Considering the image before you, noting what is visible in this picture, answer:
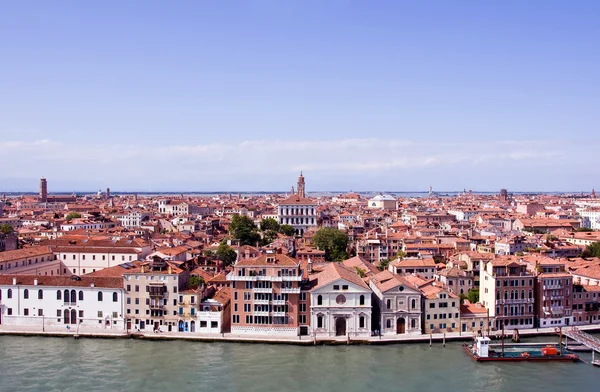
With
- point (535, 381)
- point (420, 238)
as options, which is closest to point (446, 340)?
point (535, 381)

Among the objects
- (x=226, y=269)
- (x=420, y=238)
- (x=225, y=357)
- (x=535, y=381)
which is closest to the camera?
(x=535, y=381)

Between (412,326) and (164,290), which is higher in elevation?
(164,290)

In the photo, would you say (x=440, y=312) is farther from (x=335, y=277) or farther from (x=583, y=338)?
(x=583, y=338)

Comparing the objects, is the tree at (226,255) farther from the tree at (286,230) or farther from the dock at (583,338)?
the dock at (583,338)

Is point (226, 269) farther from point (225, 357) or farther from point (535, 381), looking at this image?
point (535, 381)

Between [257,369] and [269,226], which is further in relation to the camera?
[269,226]

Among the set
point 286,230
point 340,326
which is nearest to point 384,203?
point 286,230

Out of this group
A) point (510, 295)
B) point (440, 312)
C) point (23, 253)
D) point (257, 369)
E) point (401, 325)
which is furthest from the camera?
point (23, 253)

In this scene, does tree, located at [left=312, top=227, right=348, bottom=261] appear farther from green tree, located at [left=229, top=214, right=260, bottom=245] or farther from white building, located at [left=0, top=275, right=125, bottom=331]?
white building, located at [left=0, top=275, right=125, bottom=331]

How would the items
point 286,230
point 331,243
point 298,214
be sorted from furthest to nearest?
point 298,214 < point 286,230 < point 331,243
